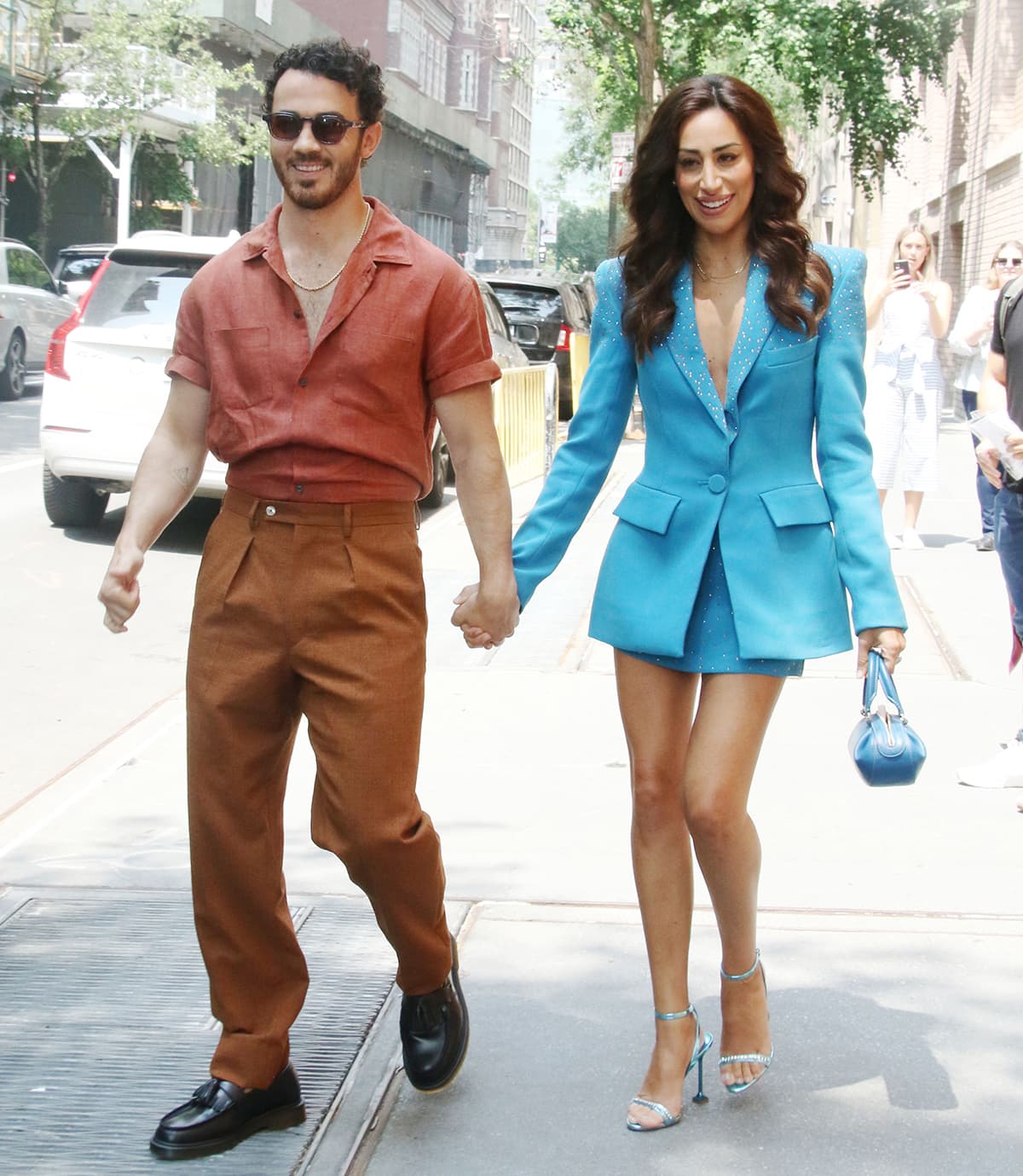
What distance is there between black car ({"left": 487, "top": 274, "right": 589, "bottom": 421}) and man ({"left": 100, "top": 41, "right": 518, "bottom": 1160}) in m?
17.6

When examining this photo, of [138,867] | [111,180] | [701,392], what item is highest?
[111,180]

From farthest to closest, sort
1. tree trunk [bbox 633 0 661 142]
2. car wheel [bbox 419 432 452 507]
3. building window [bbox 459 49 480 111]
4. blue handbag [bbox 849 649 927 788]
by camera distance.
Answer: building window [bbox 459 49 480 111] < tree trunk [bbox 633 0 661 142] < car wheel [bbox 419 432 452 507] < blue handbag [bbox 849 649 927 788]

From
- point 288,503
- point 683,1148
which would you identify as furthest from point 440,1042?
Result: point 288,503

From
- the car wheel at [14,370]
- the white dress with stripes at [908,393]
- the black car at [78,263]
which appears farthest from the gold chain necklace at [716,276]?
the black car at [78,263]

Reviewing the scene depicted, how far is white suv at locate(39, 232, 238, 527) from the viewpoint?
1060 cm

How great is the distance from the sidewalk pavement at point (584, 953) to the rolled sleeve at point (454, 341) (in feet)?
4.63

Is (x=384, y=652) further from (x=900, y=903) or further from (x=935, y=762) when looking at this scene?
(x=935, y=762)

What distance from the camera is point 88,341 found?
10672mm

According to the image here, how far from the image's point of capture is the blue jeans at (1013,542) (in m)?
5.39

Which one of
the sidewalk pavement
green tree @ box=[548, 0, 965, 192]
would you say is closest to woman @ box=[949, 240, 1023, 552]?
the sidewalk pavement

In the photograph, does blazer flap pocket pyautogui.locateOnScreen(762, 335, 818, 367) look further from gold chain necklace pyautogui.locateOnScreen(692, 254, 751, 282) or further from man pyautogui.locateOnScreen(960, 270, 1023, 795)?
man pyautogui.locateOnScreen(960, 270, 1023, 795)

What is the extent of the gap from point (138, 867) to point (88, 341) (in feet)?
21.2

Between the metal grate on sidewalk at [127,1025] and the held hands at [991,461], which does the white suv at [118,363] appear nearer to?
the held hands at [991,461]

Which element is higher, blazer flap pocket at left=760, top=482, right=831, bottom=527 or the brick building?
the brick building
